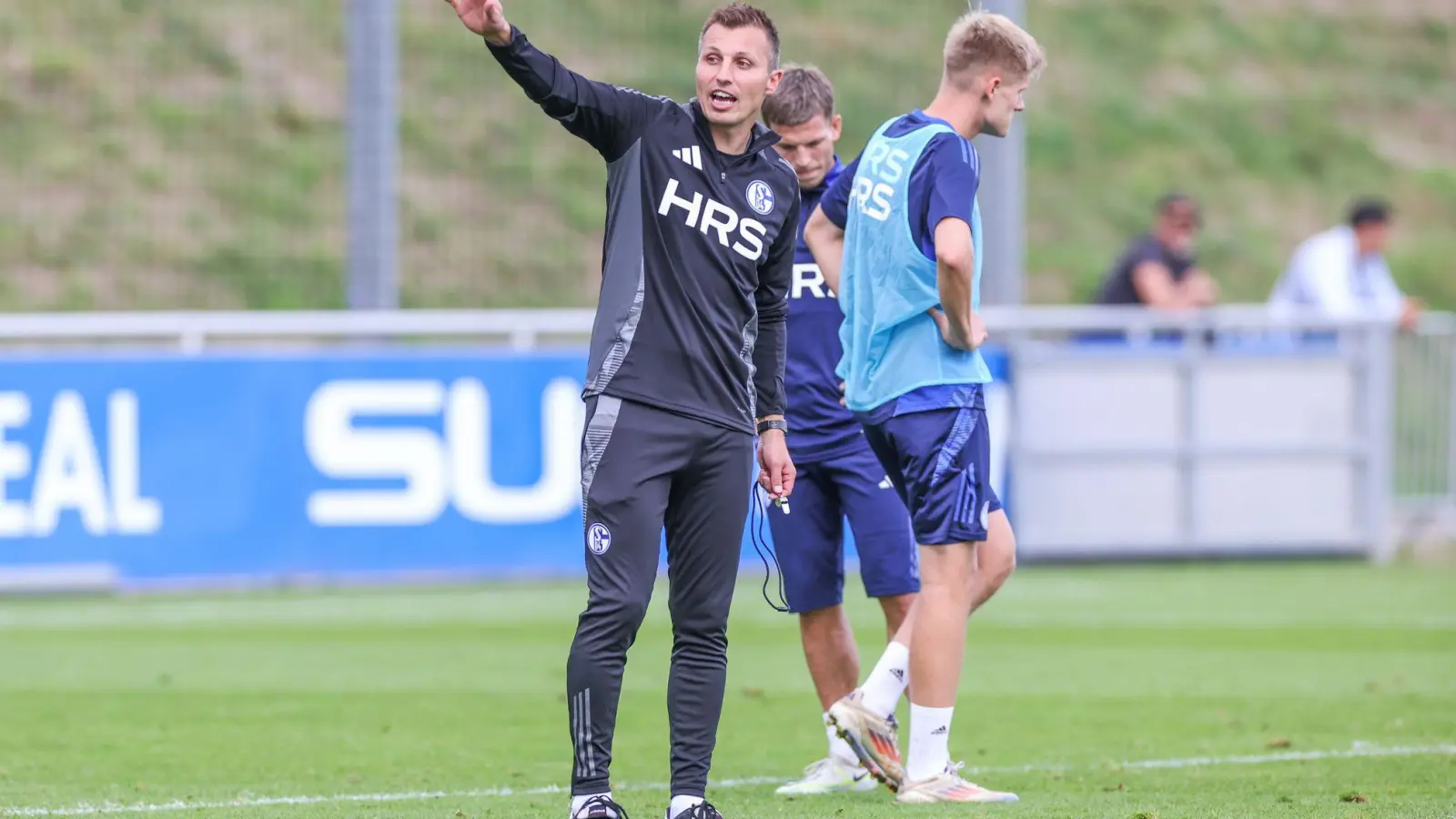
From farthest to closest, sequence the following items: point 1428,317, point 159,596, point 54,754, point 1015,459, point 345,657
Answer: point 1428,317
point 1015,459
point 159,596
point 345,657
point 54,754

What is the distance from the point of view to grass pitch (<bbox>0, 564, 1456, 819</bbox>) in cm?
609

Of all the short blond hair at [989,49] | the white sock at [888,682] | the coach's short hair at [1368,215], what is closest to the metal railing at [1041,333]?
the coach's short hair at [1368,215]

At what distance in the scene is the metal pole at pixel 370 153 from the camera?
1330cm

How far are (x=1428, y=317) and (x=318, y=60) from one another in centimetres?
1228

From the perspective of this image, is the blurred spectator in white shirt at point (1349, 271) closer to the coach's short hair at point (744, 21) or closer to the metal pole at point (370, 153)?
the metal pole at point (370, 153)

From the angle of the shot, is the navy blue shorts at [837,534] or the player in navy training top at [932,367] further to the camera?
the navy blue shorts at [837,534]

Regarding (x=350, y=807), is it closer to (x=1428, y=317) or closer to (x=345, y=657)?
(x=345, y=657)

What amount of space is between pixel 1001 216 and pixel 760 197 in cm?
933

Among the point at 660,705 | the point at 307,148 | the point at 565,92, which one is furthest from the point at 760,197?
the point at 307,148

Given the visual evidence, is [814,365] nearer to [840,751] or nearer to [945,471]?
[945,471]

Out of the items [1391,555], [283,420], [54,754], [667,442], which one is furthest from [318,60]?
[667,442]

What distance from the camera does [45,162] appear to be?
68.3ft

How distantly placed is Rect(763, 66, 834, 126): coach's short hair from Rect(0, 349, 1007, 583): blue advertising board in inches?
219

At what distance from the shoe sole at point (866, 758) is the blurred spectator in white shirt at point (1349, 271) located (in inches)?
366
